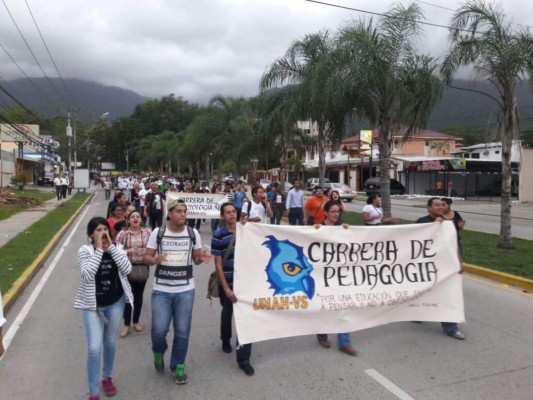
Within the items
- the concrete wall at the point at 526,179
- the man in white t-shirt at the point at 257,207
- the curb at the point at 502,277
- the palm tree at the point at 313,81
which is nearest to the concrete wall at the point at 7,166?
the palm tree at the point at 313,81

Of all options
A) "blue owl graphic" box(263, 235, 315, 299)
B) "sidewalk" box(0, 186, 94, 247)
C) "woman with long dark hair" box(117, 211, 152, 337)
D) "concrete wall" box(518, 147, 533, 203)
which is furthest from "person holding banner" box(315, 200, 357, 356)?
"concrete wall" box(518, 147, 533, 203)

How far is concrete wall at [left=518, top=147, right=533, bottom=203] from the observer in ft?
113

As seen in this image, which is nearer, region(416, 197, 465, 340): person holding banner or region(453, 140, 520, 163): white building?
region(416, 197, 465, 340): person holding banner

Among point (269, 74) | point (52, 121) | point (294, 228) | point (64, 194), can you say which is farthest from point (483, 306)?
point (52, 121)

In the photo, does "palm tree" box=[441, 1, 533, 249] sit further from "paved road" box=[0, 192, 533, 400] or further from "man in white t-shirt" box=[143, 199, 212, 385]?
"man in white t-shirt" box=[143, 199, 212, 385]

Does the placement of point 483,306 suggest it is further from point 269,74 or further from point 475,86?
point 269,74

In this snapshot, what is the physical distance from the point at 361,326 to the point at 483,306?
2.60 meters

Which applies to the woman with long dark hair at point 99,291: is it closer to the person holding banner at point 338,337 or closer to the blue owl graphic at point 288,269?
the blue owl graphic at point 288,269

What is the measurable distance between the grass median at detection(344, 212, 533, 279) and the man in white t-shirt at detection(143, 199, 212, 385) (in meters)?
6.42

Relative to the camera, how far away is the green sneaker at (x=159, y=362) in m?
4.51

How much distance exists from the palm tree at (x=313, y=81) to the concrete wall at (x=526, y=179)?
69.7 ft

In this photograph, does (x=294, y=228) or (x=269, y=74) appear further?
(x=269, y=74)

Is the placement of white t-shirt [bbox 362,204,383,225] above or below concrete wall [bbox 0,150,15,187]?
below

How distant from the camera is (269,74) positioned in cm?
1947
